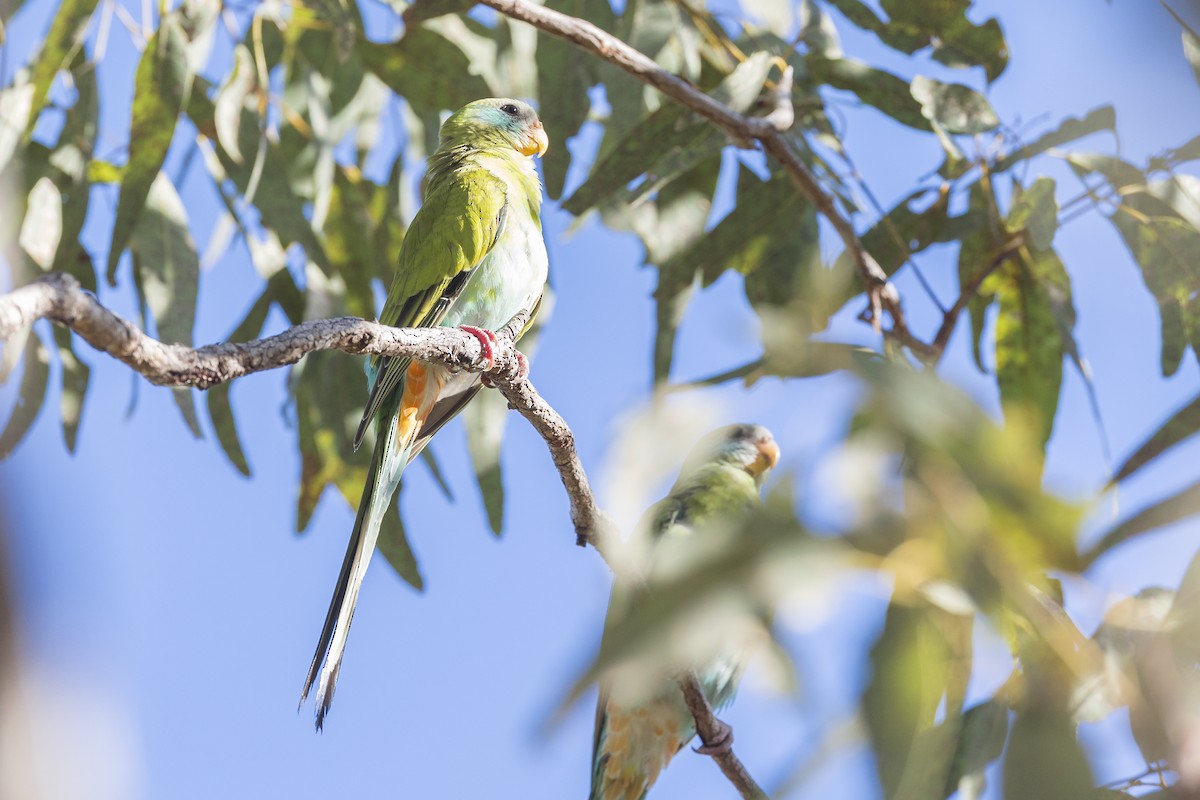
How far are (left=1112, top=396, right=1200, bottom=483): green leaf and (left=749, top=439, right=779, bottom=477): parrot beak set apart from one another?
213 centimetres

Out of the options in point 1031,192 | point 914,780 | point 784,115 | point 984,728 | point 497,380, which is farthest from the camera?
point 784,115

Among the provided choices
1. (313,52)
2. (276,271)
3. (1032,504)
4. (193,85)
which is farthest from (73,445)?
(1032,504)

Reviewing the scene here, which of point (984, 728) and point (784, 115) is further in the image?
point (784, 115)

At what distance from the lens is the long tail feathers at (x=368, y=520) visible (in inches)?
69.8

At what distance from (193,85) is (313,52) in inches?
15.8

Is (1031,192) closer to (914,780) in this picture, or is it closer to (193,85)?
(914,780)

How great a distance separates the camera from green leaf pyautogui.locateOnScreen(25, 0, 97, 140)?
2.45m

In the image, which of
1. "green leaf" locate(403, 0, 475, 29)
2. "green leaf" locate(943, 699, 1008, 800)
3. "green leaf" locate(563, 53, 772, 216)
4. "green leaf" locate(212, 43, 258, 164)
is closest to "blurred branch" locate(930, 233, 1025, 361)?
"green leaf" locate(563, 53, 772, 216)

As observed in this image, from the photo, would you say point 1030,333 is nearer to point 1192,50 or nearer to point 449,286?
point 1192,50

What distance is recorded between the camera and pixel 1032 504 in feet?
2.28

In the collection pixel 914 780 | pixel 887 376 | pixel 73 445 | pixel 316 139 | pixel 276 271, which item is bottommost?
pixel 914 780

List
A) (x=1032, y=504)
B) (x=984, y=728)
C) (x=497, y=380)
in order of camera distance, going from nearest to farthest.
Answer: (x=1032, y=504) < (x=984, y=728) < (x=497, y=380)

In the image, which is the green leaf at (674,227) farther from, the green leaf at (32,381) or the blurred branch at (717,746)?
the green leaf at (32,381)

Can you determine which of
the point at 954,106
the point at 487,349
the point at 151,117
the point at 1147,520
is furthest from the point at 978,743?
the point at 151,117
